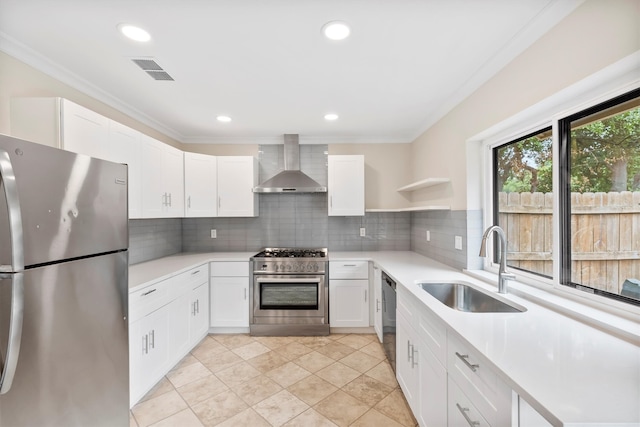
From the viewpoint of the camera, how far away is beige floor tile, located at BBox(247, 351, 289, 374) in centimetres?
236

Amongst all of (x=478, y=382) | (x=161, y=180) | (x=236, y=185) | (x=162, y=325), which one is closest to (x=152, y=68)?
(x=161, y=180)

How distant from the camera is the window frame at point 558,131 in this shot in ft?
3.85

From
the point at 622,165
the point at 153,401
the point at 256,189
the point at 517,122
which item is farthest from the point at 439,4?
the point at 153,401

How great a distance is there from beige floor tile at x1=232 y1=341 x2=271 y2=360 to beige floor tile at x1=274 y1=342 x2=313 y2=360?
142mm

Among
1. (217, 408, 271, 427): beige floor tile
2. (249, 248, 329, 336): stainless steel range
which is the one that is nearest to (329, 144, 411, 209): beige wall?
(249, 248, 329, 336): stainless steel range

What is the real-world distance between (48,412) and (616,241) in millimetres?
2691

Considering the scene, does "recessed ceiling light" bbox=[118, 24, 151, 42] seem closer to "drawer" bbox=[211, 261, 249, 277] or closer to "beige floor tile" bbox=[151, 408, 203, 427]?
"drawer" bbox=[211, 261, 249, 277]

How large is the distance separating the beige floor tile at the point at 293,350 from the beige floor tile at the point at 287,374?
0.16m

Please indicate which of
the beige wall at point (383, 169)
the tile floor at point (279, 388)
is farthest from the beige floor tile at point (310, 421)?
the beige wall at point (383, 169)

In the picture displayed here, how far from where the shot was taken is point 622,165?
3.91 ft

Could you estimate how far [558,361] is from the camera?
35.0 inches

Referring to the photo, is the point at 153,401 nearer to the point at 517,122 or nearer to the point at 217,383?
the point at 217,383

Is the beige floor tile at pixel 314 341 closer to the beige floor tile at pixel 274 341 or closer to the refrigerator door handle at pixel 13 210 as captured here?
the beige floor tile at pixel 274 341

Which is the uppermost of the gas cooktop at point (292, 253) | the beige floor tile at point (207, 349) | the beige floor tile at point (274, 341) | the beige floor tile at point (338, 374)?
the gas cooktop at point (292, 253)
